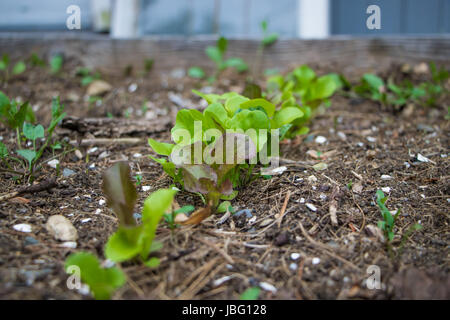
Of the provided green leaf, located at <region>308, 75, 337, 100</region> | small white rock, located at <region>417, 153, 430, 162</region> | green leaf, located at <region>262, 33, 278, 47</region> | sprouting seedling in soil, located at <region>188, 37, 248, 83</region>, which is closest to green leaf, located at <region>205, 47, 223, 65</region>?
sprouting seedling in soil, located at <region>188, 37, 248, 83</region>

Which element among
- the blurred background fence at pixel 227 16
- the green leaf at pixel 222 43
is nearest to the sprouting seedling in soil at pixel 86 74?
the blurred background fence at pixel 227 16

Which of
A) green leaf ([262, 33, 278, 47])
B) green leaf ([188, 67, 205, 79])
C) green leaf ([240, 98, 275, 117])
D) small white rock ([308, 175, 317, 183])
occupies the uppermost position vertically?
green leaf ([262, 33, 278, 47])

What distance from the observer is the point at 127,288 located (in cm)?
93

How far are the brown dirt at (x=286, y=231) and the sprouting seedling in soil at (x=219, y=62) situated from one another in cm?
76

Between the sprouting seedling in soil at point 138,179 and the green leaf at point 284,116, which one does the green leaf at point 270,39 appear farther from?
the sprouting seedling in soil at point 138,179

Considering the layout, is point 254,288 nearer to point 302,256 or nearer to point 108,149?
point 302,256

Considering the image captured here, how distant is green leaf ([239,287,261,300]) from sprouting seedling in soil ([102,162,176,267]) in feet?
0.77

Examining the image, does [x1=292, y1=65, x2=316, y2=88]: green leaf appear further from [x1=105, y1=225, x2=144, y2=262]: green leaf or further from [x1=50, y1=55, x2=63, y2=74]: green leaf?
[x1=50, y1=55, x2=63, y2=74]: green leaf

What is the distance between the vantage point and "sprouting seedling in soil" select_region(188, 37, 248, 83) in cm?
226

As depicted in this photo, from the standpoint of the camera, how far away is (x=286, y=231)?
44.1 inches

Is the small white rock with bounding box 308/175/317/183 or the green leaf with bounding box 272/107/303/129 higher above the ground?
the green leaf with bounding box 272/107/303/129
